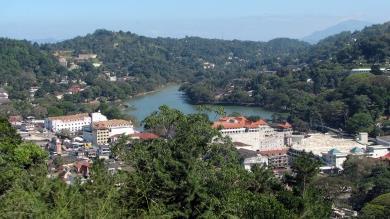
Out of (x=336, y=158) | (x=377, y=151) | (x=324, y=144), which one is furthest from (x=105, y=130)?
(x=377, y=151)

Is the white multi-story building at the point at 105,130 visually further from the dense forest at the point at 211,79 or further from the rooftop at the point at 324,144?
the rooftop at the point at 324,144

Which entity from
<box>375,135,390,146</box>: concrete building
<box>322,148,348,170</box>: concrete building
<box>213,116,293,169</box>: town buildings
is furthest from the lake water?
<box>322,148,348,170</box>: concrete building

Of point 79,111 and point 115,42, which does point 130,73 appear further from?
point 79,111

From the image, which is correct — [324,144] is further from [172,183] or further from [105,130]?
[172,183]

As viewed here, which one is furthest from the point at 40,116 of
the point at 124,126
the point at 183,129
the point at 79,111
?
the point at 183,129

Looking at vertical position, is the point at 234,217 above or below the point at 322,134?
above

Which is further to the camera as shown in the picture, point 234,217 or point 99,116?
point 99,116

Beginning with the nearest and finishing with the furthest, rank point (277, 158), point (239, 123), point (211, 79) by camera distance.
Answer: point (277, 158), point (239, 123), point (211, 79)
